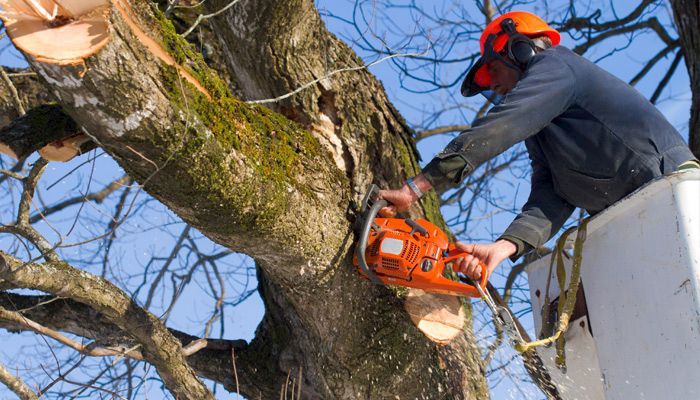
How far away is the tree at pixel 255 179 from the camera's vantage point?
6.98 feet

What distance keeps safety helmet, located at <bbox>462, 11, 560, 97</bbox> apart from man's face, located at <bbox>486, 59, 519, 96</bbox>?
0.11ft

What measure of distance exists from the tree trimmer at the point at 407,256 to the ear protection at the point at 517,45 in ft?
2.70

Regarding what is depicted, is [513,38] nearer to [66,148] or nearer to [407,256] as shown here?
[407,256]

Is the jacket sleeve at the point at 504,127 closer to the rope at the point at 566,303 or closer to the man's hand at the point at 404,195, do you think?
the man's hand at the point at 404,195

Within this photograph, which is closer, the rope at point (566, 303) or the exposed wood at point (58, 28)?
the exposed wood at point (58, 28)

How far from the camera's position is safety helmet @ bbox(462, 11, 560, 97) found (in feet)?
10.5

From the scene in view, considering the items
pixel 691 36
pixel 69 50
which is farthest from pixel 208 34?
pixel 691 36

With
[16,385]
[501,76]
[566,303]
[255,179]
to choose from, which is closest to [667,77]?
[501,76]

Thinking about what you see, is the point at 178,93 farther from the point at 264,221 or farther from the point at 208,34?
the point at 208,34

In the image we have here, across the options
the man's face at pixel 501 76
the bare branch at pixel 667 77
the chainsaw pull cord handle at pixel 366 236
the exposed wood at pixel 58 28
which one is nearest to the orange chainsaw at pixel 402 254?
the chainsaw pull cord handle at pixel 366 236

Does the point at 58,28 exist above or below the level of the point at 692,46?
below

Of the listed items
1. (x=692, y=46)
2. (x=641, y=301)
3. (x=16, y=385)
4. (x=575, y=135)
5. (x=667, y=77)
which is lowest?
(x=641, y=301)

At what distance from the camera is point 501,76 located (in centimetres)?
338

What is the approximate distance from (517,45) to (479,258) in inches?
36.6
